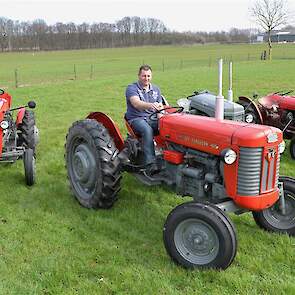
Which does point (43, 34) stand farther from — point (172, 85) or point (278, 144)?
point (278, 144)

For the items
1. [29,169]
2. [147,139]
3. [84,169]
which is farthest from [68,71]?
[147,139]

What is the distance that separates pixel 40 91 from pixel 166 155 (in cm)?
1296

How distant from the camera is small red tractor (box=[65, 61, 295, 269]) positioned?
3.53 metres

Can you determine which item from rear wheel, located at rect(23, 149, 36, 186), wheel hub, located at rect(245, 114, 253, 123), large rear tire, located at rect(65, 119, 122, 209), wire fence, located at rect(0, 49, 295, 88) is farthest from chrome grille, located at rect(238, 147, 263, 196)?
wire fence, located at rect(0, 49, 295, 88)

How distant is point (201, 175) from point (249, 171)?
59 cm

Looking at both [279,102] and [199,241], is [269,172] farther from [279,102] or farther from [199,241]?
[279,102]

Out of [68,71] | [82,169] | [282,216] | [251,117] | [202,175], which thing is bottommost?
[282,216]

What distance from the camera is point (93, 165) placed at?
192 inches

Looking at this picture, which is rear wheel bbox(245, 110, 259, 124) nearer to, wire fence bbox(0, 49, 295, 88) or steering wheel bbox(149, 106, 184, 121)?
steering wheel bbox(149, 106, 184, 121)

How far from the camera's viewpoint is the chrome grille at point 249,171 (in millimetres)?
3543

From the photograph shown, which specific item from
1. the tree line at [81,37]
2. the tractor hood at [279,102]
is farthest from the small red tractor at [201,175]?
the tree line at [81,37]

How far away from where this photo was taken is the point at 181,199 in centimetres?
518

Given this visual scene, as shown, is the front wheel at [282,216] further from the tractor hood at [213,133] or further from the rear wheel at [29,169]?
the rear wheel at [29,169]

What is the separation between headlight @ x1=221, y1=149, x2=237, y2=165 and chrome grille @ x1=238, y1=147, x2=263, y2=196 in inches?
2.9
